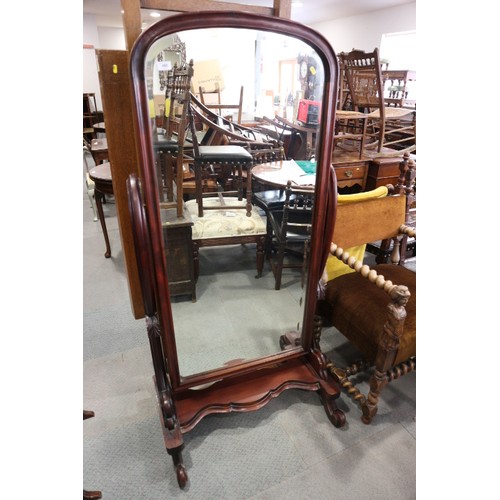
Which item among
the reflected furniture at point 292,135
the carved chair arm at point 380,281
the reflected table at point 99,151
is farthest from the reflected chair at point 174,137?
the reflected table at point 99,151

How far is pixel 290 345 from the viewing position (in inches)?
60.4

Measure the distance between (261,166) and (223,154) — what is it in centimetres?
17

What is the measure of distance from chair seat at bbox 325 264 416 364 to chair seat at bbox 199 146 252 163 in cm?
74

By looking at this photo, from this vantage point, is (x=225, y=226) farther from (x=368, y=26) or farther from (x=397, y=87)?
(x=368, y=26)

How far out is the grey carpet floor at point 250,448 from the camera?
47.3 inches

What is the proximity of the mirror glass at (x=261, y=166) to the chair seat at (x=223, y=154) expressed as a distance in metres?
0.10

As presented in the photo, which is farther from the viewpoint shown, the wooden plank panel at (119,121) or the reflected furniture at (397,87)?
the reflected furniture at (397,87)

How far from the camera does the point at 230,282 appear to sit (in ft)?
5.23

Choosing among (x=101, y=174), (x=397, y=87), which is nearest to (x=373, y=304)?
(x=101, y=174)

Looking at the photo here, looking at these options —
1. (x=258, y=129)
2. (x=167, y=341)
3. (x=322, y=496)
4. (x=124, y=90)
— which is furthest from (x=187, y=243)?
(x=322, y=496)

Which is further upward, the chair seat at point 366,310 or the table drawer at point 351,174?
the table drawer at point 351,174

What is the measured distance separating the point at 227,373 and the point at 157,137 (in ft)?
2.98

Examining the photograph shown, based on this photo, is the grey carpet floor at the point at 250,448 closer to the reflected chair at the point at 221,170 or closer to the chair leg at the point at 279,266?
the chair leg at the point at 279,266

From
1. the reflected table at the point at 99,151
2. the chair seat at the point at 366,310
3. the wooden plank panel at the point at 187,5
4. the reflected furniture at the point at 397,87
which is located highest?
the reflected furniture at the point at 397,87
